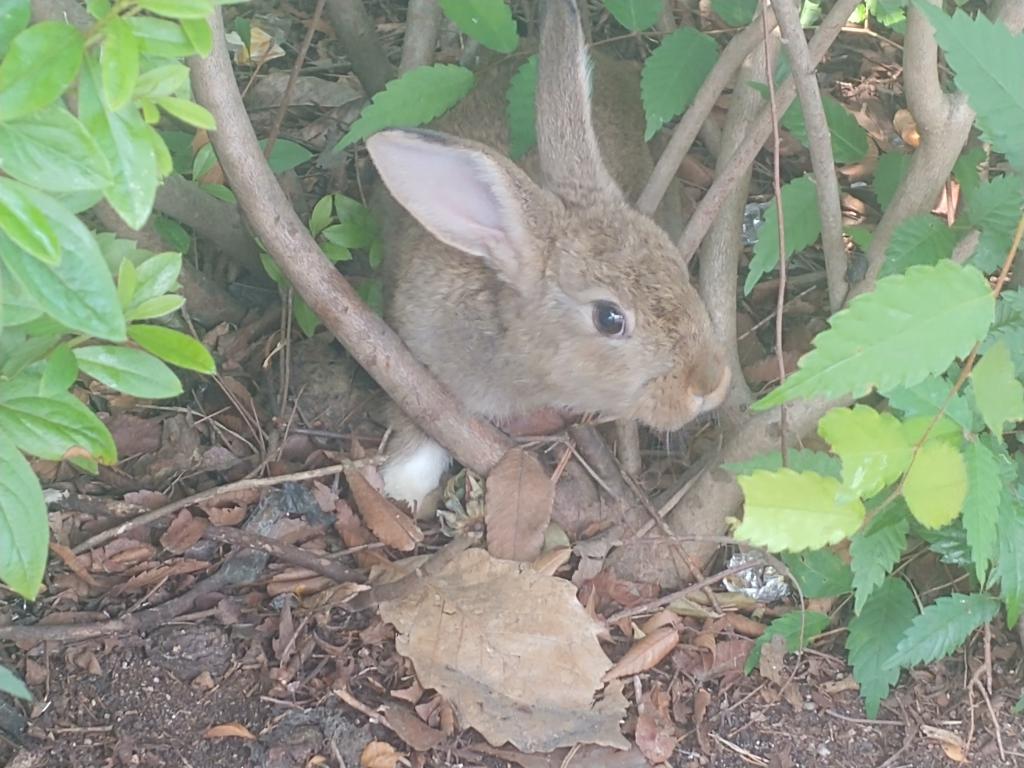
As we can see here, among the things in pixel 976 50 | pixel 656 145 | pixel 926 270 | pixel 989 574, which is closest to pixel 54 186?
pixel 926 270

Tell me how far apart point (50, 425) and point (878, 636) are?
2.17m

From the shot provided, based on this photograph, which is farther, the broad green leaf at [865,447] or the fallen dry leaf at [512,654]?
the fallen dry leaf at [512,654]

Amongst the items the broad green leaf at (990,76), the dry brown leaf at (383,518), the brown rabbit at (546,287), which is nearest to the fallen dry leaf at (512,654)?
the dry brown leaf at (383,518)

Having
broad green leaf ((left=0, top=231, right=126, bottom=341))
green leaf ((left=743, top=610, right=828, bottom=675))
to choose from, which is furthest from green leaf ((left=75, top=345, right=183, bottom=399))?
green leaf ((left=743, top=610, right=828, bottom=675))

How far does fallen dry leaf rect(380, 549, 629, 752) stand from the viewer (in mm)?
2998

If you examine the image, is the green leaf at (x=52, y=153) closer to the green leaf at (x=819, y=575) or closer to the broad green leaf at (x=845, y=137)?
the green leaf at (x=819, y=575)

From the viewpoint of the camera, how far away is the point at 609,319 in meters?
3.34

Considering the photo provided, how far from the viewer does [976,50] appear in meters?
2.27

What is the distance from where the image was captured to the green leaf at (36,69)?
1528 mm

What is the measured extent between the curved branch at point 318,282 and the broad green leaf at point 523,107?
2.68 feet

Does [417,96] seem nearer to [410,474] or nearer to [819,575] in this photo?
[410,474]

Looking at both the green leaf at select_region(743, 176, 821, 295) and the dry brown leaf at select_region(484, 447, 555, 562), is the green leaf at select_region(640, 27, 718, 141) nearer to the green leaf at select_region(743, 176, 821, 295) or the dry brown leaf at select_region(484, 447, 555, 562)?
the green leaf at select_region(743, 176, 821, 295)

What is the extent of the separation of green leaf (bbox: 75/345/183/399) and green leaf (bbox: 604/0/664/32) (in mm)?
2110

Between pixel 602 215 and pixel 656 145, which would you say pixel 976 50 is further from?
pixel 656 145
